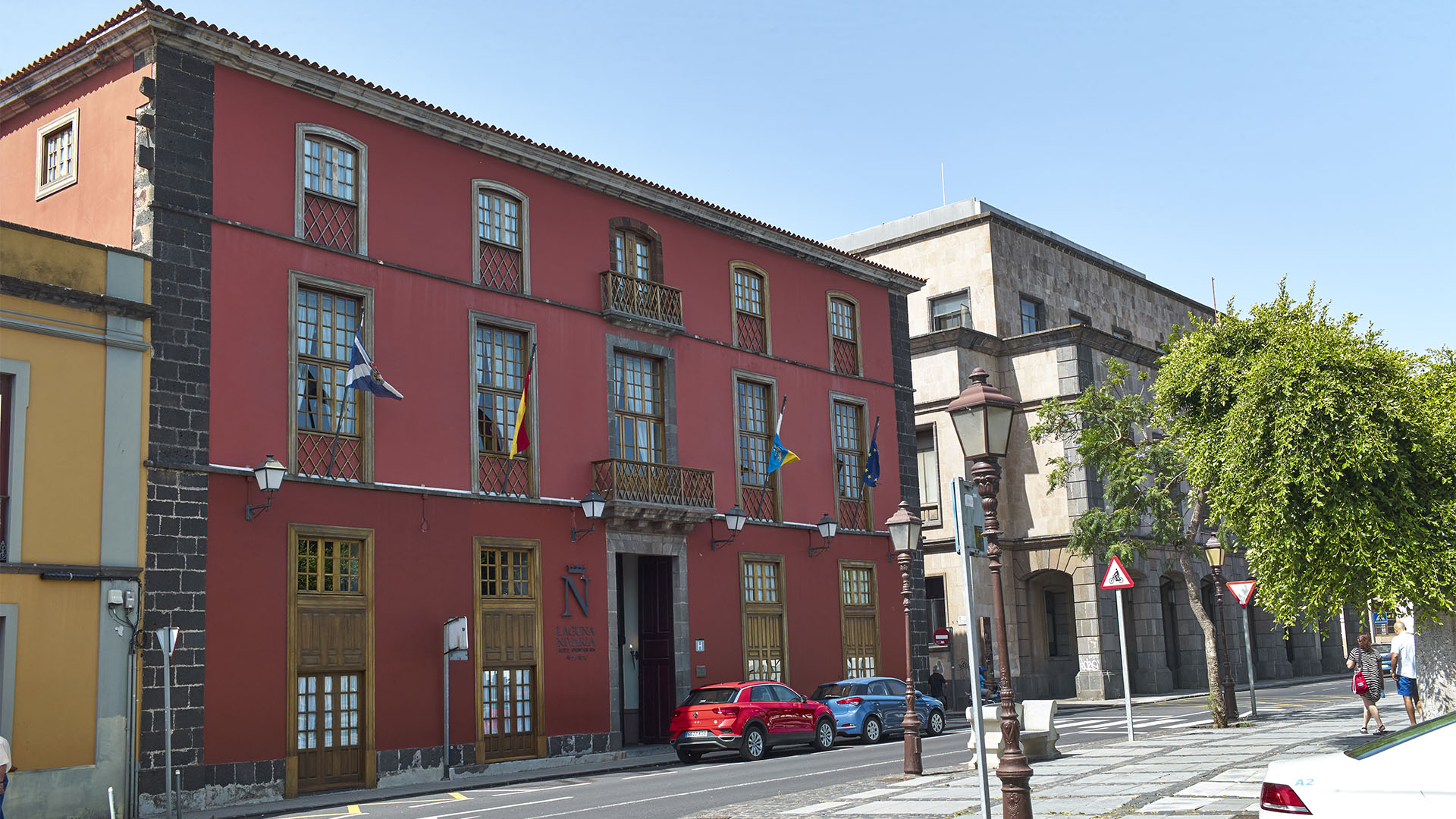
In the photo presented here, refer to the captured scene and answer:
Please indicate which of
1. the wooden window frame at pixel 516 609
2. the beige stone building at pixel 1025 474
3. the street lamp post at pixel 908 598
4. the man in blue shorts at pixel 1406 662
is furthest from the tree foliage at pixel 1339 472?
the beige stone building at pixel 1025 474

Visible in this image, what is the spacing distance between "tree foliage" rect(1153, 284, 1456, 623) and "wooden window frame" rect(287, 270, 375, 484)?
46.8 feet

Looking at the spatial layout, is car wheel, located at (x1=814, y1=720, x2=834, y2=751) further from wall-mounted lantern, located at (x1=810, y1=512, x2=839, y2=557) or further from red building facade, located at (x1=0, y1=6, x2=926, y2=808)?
wall-mounted lantern, located at (x1=810, y1=512, x2=839, y2=557)

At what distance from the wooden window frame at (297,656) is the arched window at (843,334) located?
15.7 meters

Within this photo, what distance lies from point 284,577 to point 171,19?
370 inches

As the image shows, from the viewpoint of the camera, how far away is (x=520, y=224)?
27.1m

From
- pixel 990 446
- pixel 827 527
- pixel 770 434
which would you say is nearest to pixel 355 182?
pixel 770 434

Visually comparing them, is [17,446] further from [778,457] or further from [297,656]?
[778,457]

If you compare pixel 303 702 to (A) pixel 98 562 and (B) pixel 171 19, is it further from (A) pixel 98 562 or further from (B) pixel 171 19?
(B) pixel 171 19

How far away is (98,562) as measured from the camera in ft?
63.2

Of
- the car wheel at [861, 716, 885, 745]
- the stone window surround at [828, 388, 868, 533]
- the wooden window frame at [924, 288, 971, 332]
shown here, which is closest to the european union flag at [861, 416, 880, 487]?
the stone window surround at [828, 388, 868, 533]

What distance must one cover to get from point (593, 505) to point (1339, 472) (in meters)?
14.8

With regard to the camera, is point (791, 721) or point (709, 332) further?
point (709, 332)

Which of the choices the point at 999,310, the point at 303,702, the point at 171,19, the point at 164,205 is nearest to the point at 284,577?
the point at 303,702

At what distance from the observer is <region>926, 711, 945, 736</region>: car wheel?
95.8 feet
